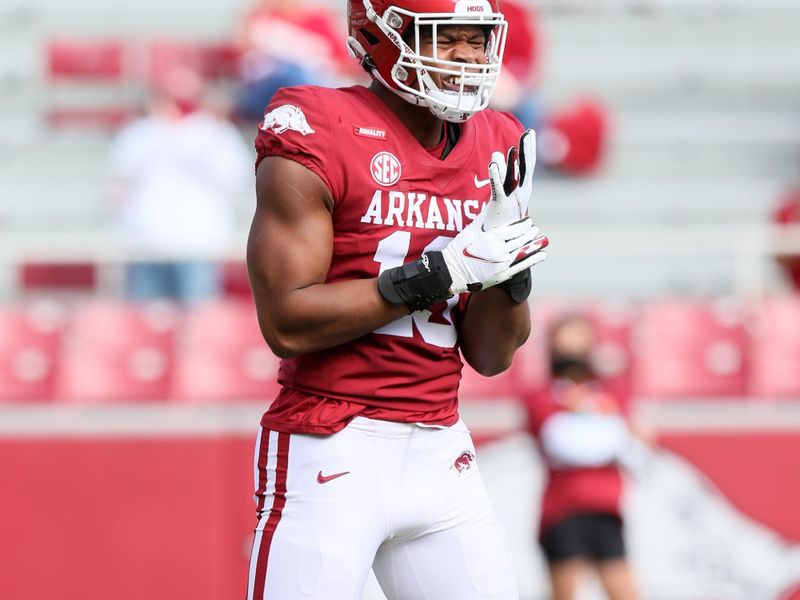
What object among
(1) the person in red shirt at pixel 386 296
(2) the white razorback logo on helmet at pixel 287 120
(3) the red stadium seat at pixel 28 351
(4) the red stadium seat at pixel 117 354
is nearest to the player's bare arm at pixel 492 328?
(1) the person in red shirt at pixel 386 296

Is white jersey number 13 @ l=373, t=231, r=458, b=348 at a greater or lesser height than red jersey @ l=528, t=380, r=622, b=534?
greater

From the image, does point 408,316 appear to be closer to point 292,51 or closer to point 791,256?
point 791,256

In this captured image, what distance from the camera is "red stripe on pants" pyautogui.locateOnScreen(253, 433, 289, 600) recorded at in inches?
106

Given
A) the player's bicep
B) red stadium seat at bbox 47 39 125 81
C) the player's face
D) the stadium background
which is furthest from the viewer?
red stadium seat at bbox 47 39 125 81

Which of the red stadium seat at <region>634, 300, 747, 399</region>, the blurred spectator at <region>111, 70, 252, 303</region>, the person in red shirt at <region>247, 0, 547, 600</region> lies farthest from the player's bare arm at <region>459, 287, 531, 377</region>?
the blurred spectator at <region>111, 70, 252, 303</region>

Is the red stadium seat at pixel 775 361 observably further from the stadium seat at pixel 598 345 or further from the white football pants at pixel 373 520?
the white football pants at pixel 373 520

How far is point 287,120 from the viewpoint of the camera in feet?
8.73

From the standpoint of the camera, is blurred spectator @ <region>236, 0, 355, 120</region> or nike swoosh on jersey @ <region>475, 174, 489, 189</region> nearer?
nike swoosh on jersey @ <region>475, 174, 489, 189</region>

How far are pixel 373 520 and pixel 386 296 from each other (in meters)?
0.44

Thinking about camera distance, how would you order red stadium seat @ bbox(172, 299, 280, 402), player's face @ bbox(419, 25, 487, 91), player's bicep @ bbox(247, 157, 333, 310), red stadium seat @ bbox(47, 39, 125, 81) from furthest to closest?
red stadium seat @ bbox(47, 39, 125, 81) → red stadium seat @ bbox(172, 299, 280, 402) → player's face @ bbox(419, 25, 487, 91) → player's bicep @ bbox(247, 157, 333, 310)

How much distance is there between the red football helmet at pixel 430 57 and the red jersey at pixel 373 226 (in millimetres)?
92

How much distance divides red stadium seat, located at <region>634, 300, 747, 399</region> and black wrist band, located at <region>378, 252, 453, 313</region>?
138 inches

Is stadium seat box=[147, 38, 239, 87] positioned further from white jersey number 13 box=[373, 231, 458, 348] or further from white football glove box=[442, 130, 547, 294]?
white football glove box=[442, 130, 547, 294]

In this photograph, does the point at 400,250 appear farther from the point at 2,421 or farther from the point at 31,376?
the point at 31,376
